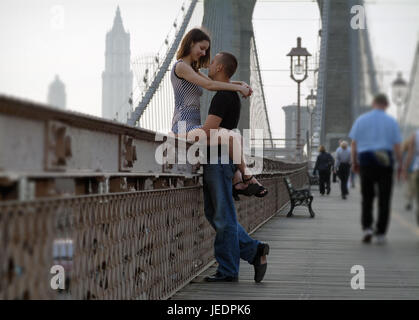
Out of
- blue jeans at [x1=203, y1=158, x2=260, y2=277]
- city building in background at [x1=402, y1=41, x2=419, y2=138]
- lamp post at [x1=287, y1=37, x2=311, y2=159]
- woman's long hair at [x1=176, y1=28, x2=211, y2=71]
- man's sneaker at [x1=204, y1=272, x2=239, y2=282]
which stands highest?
woman's long hair at [x1=176, y1=28, x2=211, y2=71]

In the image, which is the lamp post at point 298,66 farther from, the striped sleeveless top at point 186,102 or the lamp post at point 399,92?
the striped sleeveless top at point 186,102

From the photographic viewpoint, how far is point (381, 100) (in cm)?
56

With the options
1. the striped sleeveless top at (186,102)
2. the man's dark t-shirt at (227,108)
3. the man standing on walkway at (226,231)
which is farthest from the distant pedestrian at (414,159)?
the man standing on walkway at (226,231)

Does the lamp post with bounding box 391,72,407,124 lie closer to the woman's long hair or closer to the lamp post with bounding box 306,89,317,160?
the lamp post with bounding box 306,89,317,160

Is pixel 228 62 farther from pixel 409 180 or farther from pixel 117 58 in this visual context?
pixel 409 180

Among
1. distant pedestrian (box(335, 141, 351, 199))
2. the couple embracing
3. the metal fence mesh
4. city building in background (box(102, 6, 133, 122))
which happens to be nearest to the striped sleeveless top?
the couple embracing

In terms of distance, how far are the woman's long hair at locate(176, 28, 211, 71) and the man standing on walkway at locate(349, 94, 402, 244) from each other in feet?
7.21

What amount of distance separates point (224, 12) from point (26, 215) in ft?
3.98

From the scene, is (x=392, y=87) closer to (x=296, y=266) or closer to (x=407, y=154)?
(x=407, y=154)

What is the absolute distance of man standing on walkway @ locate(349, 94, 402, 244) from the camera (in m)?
0.50

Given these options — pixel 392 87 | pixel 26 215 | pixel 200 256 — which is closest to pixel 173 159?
pixel 26 215

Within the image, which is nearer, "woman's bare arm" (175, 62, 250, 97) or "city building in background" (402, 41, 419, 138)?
"city building in background" (402, 41, 419, 138)

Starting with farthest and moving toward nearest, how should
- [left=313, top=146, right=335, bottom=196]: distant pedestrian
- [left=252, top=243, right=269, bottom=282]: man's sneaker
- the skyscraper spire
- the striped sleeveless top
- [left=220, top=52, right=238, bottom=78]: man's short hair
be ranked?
1. [left=252, top=243, right=269, bottom=282]: man's sneaker
2. the striped sleeveless top
3. [left=220, top=52, right=238, bottom=78]: man's short hair
4. the skyscraper spire
5. [left=313, top=146, right=335, bottom=196]: distant pedestrian

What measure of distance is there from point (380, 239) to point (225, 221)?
3.71 metres
